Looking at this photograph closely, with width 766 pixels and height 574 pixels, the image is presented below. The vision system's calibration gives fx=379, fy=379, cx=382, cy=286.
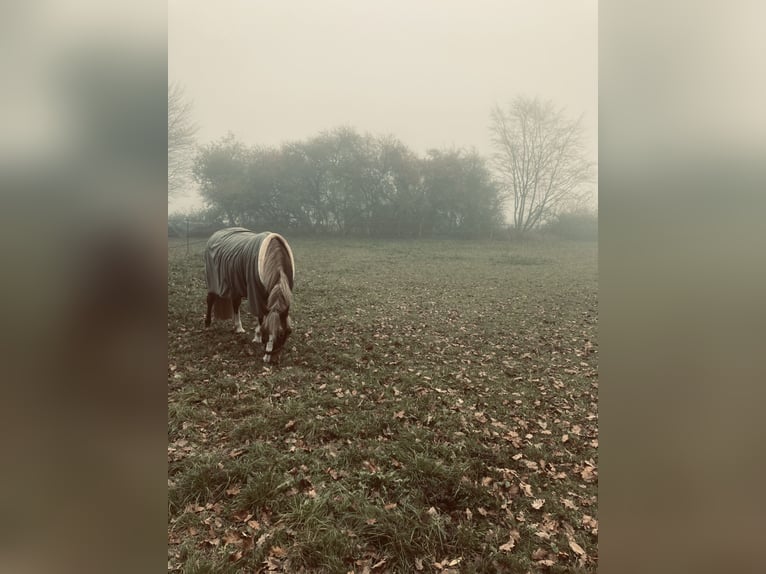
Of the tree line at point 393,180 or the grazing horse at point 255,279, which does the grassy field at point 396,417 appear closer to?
the grazing horse at point 255,279

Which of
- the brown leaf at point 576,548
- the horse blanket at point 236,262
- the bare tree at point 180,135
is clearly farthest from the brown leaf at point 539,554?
the bare tree at point 180,135

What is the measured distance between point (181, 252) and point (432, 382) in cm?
218

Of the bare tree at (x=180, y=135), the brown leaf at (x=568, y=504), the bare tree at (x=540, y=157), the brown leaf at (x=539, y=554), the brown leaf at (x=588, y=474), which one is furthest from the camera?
the bare tree at (x=540, y=157)

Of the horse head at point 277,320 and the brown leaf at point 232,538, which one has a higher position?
the horse head at point 277,320

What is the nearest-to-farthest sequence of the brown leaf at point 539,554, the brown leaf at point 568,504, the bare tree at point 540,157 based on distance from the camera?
the brown leaf at point 539,554
the brown leaf at point 568,504
the bare tree at point 540,157

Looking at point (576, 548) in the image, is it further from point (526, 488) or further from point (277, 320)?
point (277, 320)

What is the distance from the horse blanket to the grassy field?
111 millimetres

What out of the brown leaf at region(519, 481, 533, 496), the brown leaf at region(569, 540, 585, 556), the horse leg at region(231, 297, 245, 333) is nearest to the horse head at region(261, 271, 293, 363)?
the horse leg at region(231, 297, 245, 333)

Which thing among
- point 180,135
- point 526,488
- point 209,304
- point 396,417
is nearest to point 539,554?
point 526,488

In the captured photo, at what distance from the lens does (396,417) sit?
9.30 ft

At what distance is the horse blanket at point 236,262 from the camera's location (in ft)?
9.62
